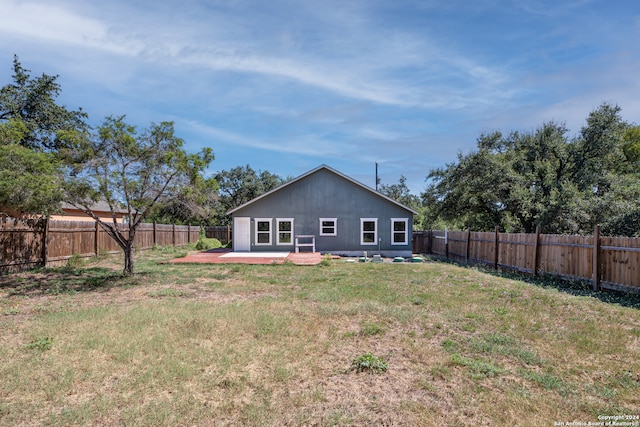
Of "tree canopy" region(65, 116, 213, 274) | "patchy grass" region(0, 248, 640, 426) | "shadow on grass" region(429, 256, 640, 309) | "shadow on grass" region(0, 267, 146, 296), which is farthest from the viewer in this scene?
"tree canopy" region(65, 116, 213, 274)

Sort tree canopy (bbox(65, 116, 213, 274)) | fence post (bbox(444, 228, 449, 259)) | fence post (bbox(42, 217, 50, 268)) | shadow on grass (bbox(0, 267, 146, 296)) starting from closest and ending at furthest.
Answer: shadow on grass (bbox(0, 267, 146, 296))
tree canopy (bbox(65, 116, 213, 274))
fence post (bbox(42, 217, 50, 268))
fence post (bbox(444, 228, 449, 259))

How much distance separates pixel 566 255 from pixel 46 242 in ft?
59.8

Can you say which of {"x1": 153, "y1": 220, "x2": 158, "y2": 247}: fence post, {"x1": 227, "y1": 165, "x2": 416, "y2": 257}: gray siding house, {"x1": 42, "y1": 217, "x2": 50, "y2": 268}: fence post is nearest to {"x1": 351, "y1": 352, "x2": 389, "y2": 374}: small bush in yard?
{"x1": 42, "y1": 217, "x2": 50, "y2": 268}: fence post

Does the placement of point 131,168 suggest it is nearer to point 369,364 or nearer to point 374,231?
point 369,364

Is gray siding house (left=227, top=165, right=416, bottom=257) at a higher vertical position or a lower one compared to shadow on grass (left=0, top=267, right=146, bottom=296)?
higher

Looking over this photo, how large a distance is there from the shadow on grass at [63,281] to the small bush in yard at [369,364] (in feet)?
27.0

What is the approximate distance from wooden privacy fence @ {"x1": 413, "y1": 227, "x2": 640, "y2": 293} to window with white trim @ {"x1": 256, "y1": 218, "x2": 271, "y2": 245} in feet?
37.3

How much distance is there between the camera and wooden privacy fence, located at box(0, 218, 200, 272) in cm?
1182

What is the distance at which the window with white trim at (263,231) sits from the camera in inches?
869

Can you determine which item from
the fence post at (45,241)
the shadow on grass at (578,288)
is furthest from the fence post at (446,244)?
the fence post at (45,241)

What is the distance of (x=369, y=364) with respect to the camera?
4625 mm

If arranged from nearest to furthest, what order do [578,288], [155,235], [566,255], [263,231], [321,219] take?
[578,288]
[566,255]
[263,231]
[321,219]
[155,235]

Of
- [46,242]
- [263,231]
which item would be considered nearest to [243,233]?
[263,231]

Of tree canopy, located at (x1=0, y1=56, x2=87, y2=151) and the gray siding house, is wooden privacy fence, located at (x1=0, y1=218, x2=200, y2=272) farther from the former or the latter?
tree canopy, located at (x1=0, y1=56, x2=87, y2=151)
